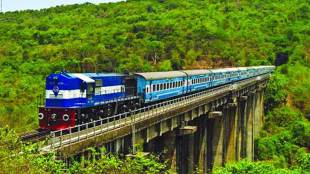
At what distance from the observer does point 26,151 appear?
49.0 feet

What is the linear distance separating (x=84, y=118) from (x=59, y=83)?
2.53m

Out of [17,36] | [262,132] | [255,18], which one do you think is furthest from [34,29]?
[262,132]

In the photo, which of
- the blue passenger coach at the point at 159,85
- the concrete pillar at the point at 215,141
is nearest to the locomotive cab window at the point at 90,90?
the blue passenger coach at the point at 159,85

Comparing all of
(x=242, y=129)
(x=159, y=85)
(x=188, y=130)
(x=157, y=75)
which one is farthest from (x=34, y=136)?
(x=242, y=129)

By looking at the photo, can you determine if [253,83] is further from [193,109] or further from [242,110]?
[193,109]

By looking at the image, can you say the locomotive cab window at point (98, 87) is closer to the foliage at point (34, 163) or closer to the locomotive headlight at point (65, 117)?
the locomotive headlight at point (65, 117)

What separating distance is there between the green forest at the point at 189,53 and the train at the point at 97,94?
9.28 m

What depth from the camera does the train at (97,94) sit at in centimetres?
2870

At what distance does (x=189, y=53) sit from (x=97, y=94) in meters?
99.5

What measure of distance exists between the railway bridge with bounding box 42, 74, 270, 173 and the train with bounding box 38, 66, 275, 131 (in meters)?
0.78

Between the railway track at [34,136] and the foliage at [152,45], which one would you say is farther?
the foliage at [152,45]

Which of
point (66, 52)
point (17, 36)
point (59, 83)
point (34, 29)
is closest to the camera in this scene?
point (59, 83)

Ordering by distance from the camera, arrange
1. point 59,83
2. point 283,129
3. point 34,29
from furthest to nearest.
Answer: point 34,29 < point 283,129 < point 59,83

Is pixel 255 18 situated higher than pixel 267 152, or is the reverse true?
pixel 255 18
